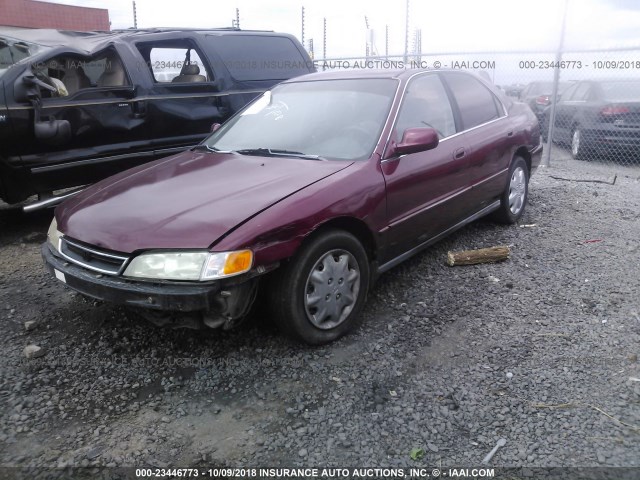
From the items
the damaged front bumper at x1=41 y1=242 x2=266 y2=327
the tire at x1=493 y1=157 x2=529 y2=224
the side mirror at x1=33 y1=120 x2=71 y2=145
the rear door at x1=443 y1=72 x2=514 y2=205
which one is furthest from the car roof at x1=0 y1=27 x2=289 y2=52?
the tire at x1=493 y1=157 x2=529 y2=224

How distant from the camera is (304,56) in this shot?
7035 millimetres

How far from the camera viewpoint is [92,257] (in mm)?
2855

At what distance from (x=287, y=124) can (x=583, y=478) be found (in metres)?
2.82

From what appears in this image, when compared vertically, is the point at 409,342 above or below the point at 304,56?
below

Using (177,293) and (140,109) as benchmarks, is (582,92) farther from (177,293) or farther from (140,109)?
(177,293)

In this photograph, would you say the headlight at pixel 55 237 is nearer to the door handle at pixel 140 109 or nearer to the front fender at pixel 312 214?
the front fender at pixel 312 214

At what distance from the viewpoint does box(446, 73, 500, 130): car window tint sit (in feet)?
14.6

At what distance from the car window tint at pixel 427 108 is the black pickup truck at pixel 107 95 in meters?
2.74

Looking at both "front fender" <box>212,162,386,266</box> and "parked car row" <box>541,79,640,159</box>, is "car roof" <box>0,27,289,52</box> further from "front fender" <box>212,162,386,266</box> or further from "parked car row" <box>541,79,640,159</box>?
"parked car row" <box>541,79,640,159</box>

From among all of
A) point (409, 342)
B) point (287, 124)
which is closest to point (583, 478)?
point (409, 342)

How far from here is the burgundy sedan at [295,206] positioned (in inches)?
103

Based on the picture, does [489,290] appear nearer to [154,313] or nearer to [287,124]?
[287,124]

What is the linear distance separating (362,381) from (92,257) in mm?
1601

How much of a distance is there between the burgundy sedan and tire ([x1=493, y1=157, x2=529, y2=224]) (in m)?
0.53
